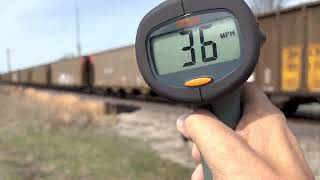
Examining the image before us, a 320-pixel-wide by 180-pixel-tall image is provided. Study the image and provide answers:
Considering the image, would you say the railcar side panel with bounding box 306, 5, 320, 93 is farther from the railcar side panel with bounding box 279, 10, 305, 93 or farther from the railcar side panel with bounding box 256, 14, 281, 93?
the railcar side panel with bounding box 256, 14, 281, 93

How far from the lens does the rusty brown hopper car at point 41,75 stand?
5941 centimetres

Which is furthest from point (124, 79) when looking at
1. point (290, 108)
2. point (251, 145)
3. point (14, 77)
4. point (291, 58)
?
point (14, 77)

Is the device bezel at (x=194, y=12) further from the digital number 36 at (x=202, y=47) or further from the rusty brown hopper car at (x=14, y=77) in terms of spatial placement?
the rusty brown hopper car at (x=14, y=77)

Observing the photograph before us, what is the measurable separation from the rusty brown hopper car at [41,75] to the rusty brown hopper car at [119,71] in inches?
769

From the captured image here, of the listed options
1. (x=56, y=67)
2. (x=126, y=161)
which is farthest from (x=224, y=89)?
(x=56, y=67)

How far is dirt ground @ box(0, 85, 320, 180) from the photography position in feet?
33.4

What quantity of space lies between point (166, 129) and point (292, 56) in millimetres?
4605

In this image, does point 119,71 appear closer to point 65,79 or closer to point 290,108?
point 65,79

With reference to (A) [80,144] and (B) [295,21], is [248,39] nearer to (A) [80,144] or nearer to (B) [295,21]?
(A) [80,144]

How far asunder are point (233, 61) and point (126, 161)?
311 inches

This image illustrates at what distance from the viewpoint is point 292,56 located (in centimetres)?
1622

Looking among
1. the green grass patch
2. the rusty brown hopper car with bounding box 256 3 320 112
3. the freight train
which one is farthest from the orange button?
the rusty brown hopper car with bounding box 256 3 320 112

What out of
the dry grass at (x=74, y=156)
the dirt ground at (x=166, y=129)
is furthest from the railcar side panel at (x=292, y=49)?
the dry grass at (x=74, y=156)

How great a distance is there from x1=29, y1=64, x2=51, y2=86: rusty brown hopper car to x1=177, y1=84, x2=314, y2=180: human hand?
190 ft
